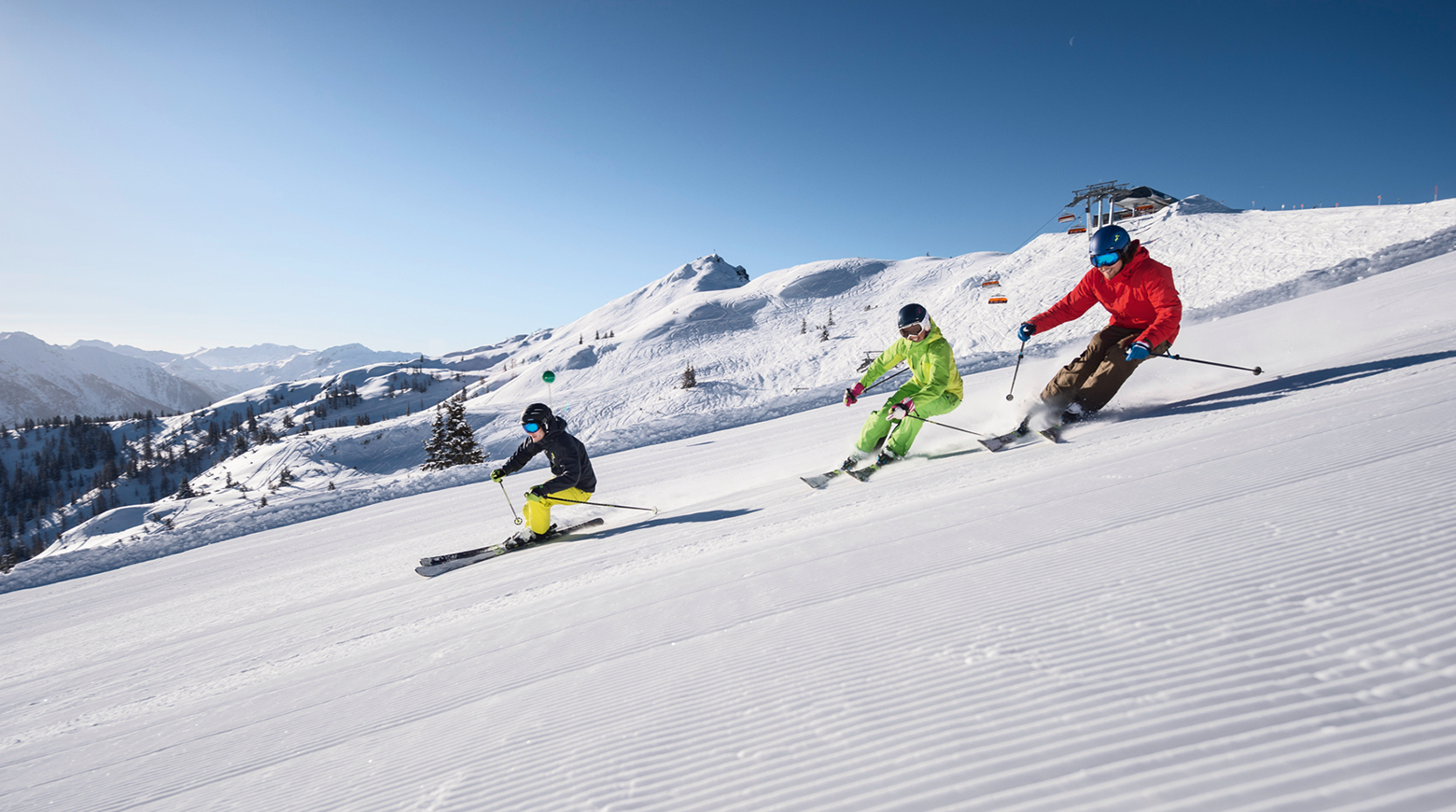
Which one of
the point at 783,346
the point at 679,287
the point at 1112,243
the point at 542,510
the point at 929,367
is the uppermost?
the point at 679,287

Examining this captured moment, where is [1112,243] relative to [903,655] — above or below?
above

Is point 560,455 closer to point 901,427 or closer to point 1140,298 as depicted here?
point 901,427

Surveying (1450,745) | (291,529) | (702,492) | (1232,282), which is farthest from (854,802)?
(1232,282)

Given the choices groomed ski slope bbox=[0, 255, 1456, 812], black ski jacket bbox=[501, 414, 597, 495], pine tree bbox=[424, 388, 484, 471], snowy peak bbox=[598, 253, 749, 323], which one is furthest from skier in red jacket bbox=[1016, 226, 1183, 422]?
snowy peak bbox=[598, 253, 749, 323]

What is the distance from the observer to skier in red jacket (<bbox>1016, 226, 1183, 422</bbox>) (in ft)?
18.6

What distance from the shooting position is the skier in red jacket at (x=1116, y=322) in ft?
18.6

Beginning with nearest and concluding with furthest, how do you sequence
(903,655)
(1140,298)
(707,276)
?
(903,655) → (1140,298) → (707,276)

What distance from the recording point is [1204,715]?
142cm

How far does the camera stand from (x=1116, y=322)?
20.4 feet

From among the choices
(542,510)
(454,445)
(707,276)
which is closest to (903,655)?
(542,510)

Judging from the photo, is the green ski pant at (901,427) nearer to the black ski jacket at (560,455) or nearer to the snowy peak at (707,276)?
the black ski jacket at (560,455)

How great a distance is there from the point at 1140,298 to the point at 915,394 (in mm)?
2553

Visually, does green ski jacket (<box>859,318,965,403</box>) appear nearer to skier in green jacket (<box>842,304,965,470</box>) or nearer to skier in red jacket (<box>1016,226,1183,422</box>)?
skier in green jacket (<box>842,304,965,470</box>)

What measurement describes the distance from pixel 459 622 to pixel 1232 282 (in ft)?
78.1
